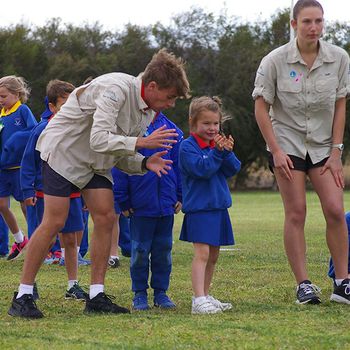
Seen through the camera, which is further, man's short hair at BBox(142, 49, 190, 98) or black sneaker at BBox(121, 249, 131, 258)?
black sneaker at BBox(121, 249, 131, 258)

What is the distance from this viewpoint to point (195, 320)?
248 inches

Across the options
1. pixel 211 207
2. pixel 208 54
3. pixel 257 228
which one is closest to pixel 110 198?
pixel 211 207

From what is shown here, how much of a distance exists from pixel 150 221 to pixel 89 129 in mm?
915

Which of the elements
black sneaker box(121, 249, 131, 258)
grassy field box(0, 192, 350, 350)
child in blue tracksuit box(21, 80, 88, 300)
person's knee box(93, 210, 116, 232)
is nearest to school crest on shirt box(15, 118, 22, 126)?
grassy field box(0, 192, 350, 350)

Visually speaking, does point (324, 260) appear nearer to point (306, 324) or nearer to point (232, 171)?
point (232, 171)

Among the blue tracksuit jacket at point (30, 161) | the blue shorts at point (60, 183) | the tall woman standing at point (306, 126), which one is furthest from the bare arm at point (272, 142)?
the blue tracksuit jacket at point (30, 161)

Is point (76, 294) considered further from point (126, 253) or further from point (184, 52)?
point (184, 52)

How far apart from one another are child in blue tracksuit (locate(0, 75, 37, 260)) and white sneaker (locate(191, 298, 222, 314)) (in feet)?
14.6

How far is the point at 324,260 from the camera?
10.9m

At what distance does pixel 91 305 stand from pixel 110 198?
2.49 ft

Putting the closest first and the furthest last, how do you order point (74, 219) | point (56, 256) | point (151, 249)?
point (151, 249) < point (74, 219) < point (56, 256)

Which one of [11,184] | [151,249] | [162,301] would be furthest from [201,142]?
[11,184]

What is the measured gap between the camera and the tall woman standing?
726 centimetres

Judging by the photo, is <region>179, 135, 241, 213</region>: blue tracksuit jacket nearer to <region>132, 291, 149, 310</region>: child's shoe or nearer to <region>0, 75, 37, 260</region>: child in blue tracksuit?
<region>132, 291, 149, 310</region>: child's shoe
